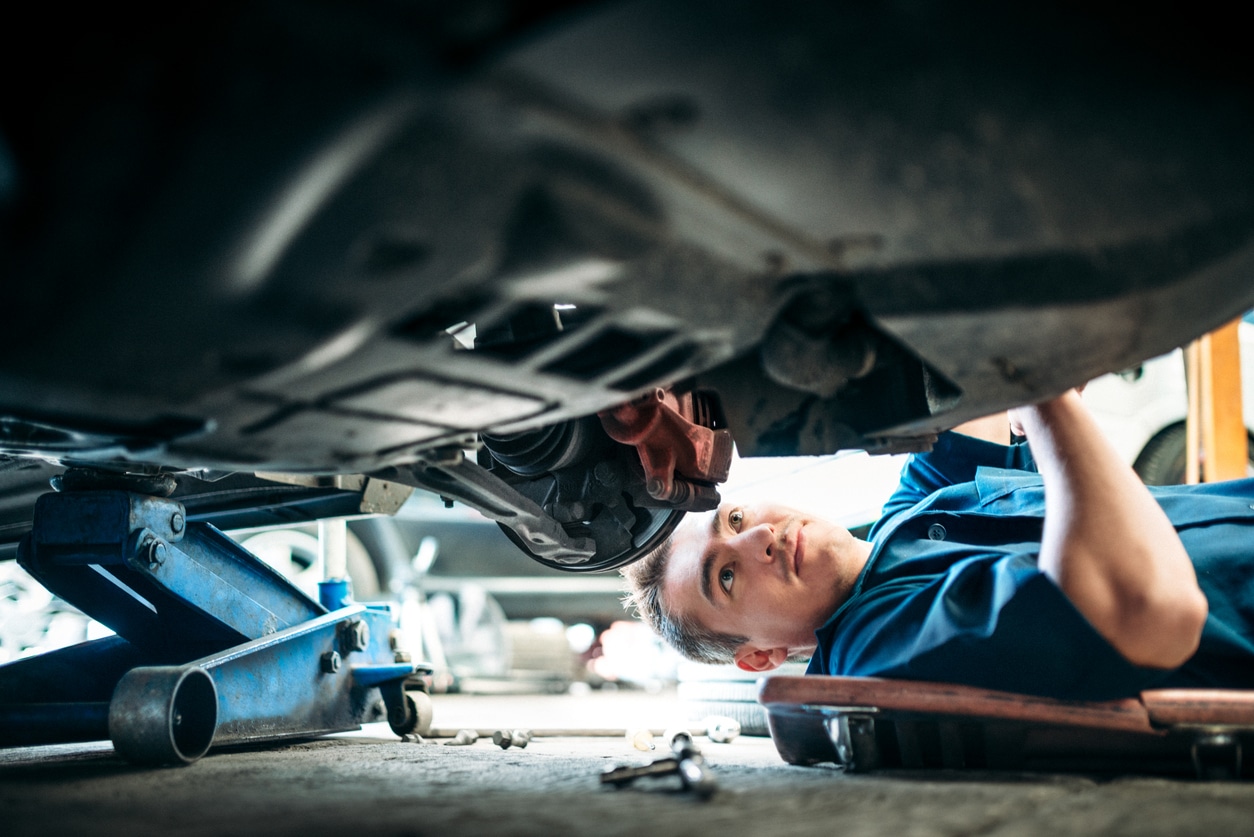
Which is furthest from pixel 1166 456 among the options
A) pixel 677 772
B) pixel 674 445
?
pixel 677 772

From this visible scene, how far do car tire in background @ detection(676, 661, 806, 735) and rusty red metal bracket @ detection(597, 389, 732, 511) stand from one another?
0.84 metres

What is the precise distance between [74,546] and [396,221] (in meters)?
1.15

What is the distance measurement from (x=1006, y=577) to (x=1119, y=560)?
0.12 metres

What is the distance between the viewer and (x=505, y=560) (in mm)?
4738

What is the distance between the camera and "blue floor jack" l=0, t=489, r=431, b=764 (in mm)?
1420

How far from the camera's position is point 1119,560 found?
1.08 m

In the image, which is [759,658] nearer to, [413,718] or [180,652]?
[413,718]

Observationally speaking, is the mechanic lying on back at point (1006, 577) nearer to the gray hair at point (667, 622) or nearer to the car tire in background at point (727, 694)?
the gray hair at point (667, 622)

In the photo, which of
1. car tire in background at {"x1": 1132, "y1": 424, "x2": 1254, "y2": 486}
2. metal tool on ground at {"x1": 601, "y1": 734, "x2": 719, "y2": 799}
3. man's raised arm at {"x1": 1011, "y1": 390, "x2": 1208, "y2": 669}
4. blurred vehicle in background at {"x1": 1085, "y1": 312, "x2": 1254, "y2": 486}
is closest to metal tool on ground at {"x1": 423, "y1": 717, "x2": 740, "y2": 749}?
metal tool on ground at {"x1": 601, "y1": 734, "x2": 719, "y2": 799}

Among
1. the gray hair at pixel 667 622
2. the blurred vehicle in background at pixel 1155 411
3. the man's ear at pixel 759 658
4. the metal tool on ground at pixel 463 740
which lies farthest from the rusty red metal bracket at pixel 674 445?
the blurred vehicle in background at pixel 1155 411

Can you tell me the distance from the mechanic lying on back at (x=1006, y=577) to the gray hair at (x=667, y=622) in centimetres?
1

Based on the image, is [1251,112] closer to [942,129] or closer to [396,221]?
[942,129]

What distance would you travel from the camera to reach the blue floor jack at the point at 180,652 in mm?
1420

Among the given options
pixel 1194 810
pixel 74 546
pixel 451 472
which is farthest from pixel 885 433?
pixel 74 546
